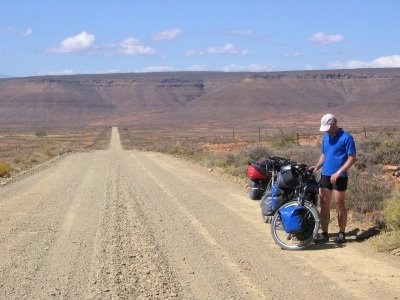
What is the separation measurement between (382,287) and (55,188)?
12.0 m

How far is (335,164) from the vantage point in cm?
880

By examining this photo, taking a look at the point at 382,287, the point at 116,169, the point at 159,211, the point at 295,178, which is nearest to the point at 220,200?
the point at 159,211

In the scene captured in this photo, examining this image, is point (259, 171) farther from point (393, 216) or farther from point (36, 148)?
point (36, 148)

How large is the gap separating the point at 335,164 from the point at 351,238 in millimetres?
1345

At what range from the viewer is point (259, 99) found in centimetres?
18588

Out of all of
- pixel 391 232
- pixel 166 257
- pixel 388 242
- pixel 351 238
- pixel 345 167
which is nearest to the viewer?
pixel 166 257

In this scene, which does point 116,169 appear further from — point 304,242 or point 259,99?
point 259,99

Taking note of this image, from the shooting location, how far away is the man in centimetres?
870

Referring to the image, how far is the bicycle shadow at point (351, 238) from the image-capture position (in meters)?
8.88

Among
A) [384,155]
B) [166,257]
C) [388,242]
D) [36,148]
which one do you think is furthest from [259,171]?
[36,148]

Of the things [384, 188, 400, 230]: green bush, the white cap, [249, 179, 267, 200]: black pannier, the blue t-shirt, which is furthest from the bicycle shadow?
[249, 179, 267, 200]: black pannier

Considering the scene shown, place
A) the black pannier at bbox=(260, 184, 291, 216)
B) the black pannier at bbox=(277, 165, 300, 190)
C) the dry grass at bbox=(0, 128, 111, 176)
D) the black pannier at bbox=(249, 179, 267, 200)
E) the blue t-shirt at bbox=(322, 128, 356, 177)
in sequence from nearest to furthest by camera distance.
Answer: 1. the blue t-shirt at bbox=(322, 128, 356, 177)
2. the black pannier at bbox=(277, 165, 300, 190)
3. the black pannier at bbox=(260, 184, 291, 216)
4. the black pannier at bbox=(249, 179, 267, 200)
5. the dry grass at bbox=(0, 128, 111, 176)

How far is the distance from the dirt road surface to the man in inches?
18.5

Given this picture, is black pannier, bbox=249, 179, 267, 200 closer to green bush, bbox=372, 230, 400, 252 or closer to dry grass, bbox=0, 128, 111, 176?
Answer: green bush, bbox=372, 230, 400, 252
